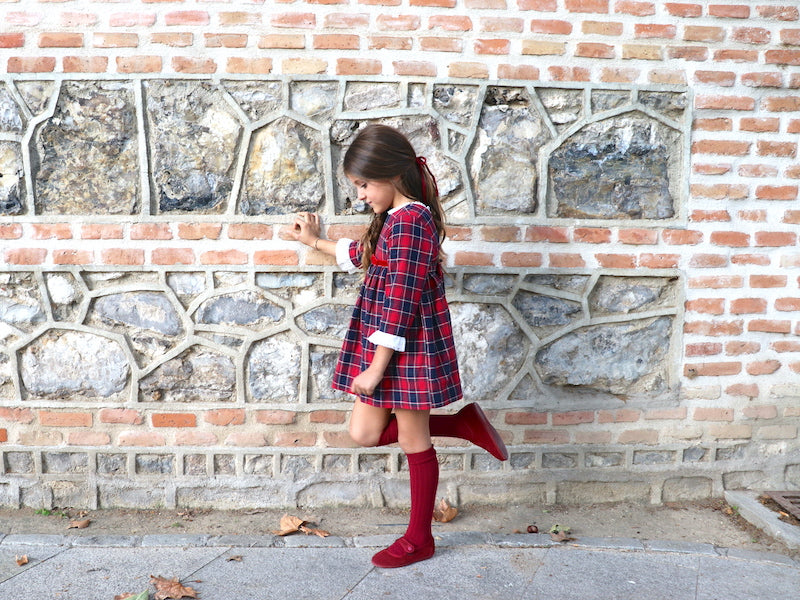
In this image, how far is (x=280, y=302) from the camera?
2.99 m

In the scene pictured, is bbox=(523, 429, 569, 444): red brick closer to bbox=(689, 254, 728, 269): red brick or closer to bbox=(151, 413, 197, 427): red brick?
bbox=(689, 254, 728, 269): red brick

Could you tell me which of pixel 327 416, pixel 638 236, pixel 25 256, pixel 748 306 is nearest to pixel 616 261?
pixel 638 236

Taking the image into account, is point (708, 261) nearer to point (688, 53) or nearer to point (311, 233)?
point (688, 53)

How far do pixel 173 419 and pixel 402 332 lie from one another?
1286 mm

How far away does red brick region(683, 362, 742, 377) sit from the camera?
315 cm

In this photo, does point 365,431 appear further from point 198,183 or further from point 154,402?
point 198,183

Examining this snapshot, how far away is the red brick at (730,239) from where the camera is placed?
3078 millimetres

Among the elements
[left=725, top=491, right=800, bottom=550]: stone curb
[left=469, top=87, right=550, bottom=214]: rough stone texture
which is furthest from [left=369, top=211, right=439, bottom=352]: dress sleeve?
[left=725, top=491, right=800, bottom=550]: stone curb

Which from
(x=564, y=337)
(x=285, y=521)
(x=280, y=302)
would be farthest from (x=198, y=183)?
(x=564, y=337)

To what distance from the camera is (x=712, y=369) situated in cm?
316

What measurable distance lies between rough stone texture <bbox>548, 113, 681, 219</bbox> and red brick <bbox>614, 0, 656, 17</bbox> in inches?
16.9

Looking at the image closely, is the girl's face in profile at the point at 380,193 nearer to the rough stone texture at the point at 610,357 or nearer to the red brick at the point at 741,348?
the rough stone texture at the point at 610,357

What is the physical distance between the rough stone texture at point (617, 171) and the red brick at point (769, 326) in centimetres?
64

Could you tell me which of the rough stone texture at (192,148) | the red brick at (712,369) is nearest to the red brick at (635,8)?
the red brick at (712,369)
